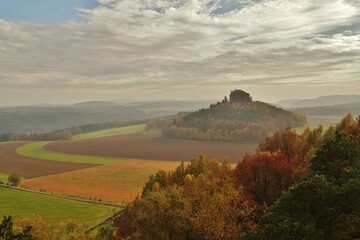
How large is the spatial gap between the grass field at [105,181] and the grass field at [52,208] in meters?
7.47

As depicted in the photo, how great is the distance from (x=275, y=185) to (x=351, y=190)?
23.1 metres

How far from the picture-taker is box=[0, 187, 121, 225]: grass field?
8106cm

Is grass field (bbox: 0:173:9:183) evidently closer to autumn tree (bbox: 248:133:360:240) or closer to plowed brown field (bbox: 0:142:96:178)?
plowed brown field (bbox: 0:142:96:178)

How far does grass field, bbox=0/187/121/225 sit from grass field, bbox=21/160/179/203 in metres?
7.47

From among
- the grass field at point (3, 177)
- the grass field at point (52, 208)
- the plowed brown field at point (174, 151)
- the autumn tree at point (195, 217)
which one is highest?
the autumn tree at point (195, 217)

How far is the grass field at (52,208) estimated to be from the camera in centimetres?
8106

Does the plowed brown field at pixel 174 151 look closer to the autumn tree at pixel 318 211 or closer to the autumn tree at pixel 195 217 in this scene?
the autumn tree at pixel 195 217

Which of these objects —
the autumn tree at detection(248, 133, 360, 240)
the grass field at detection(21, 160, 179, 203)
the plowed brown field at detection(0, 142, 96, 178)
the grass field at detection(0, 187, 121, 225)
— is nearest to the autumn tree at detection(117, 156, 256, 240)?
the autumn tree at detection(248, 133, 360, 240)

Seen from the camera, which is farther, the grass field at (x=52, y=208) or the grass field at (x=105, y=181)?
the grass field at (x=105, y=181)

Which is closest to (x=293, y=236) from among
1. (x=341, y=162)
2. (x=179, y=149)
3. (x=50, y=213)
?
(x=341, y=162)

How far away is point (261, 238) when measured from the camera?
925 inches

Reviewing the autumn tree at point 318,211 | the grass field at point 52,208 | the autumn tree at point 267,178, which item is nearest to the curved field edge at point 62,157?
the grass field at point 52,208

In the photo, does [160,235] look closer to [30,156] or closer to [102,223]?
[102,223]

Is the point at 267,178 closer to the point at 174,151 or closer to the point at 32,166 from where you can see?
the point at 174,151
